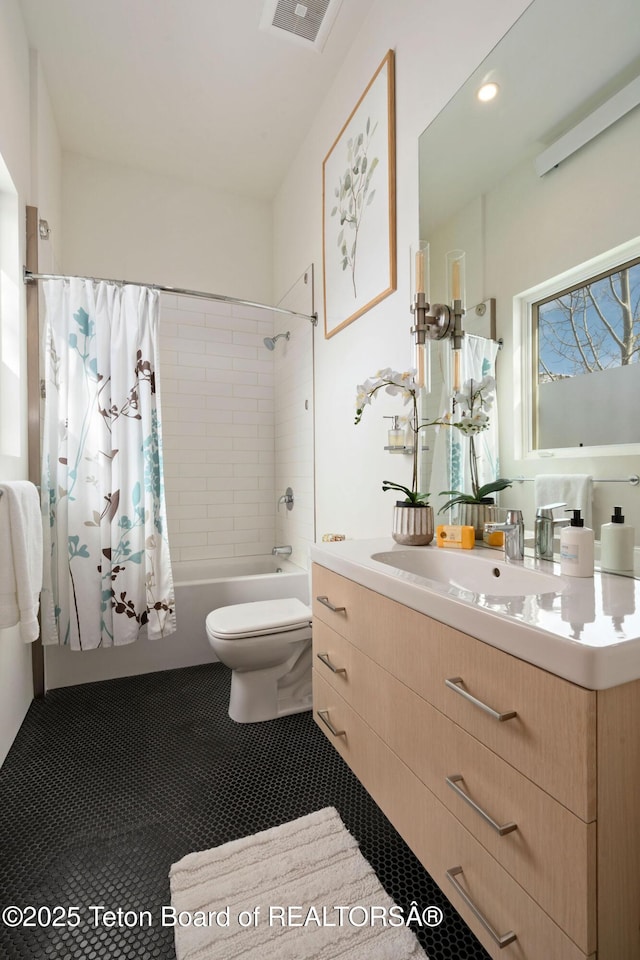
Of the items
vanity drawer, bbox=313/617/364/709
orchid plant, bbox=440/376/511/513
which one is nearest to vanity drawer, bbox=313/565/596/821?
vanity drawer, bbox=313/617/364/709

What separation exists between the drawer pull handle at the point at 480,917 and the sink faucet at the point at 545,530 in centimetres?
71

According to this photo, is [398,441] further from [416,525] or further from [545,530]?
[545,530]

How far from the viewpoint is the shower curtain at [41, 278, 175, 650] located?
2.16 m

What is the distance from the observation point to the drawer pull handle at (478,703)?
735 millimetres

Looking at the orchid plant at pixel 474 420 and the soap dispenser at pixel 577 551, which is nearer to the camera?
the soap dispenser at pixel 577 551

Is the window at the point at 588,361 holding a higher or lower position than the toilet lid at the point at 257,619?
higher

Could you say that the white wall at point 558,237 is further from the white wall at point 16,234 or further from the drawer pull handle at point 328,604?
the white wall at point 16,234

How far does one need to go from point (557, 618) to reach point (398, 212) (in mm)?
1672

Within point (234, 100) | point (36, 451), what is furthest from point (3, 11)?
point (36, 451)

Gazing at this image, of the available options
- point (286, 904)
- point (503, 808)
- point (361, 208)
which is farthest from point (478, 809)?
point (361, 208)

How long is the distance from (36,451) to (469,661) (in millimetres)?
2122

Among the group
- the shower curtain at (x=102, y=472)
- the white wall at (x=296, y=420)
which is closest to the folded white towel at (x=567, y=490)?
the white wall at (x=296, y=420)

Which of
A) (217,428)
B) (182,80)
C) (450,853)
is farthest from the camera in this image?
(217,428)

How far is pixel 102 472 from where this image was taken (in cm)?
221
